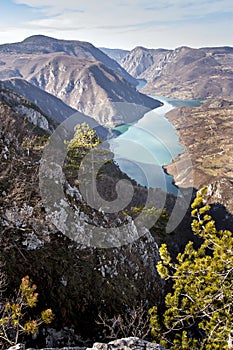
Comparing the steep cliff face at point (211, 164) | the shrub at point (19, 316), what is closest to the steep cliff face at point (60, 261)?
the shrub at point (19, 316)

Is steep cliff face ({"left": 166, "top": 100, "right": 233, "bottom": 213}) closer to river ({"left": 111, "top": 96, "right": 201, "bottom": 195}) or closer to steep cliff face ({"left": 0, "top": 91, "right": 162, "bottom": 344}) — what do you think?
river ({"left": 111, "top": 96, "right": 201, "bottom": 195})

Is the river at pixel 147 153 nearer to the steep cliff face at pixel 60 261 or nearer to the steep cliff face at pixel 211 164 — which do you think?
the steep cliff face at pixel 211 164

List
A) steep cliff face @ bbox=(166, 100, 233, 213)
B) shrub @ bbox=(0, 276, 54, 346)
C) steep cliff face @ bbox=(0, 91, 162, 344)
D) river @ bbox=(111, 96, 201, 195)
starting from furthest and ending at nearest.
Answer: river @ bbox=(111, 96, 201, 195) < steep cliff face @ bbox=(166, 100, 233, 213) < steep cliff face @ bbox=(0, 91, 162, 344) < shrub @ bbox=(0, 276, 54, 346)

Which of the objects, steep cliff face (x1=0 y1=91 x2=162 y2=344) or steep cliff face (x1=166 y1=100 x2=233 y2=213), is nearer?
steep cliff face (x1=0 y1=91 x2=162 y2=344)

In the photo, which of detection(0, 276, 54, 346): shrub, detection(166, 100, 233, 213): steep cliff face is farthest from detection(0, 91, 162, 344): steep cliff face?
detection(166, 100, 233, 213): steep cliff face

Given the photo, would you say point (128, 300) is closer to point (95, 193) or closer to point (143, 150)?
point (95, 193)

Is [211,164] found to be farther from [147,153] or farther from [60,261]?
[60,261]

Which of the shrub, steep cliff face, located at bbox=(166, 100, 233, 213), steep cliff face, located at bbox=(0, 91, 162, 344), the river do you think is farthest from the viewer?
the river

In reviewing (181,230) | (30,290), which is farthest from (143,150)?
(30,290)
